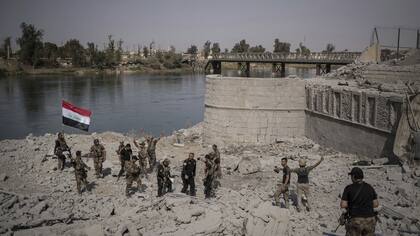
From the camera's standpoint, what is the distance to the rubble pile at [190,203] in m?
9.34

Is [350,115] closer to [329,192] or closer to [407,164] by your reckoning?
[407,164]

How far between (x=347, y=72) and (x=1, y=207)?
57.0 ft

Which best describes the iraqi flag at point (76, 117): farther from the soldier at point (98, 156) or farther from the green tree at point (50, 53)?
the green tree at point (50, 53)

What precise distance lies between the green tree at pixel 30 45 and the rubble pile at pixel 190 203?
3745 inches

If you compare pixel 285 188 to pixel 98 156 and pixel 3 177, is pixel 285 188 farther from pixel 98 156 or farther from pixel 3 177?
pixel 3 177

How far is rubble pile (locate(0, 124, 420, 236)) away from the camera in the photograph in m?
9.34

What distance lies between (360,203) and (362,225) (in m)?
0.40

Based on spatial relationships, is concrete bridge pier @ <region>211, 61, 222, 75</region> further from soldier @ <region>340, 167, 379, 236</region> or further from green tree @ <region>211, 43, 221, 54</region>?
green tree @ <region>211, 43, 221, 54</region>

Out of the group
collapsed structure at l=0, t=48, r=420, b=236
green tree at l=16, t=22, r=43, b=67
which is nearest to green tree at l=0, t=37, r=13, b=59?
green tree at l=16, t=22, r=43, b=67

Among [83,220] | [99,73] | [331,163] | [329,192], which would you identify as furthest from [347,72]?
[99,73]

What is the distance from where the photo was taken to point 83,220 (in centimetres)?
1046

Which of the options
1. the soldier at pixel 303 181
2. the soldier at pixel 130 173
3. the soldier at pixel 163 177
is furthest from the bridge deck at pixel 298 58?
the soldier at pixel 303 181

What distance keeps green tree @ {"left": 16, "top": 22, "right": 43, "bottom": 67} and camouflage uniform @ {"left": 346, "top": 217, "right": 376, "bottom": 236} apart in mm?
105750

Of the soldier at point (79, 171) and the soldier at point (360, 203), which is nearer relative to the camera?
the soldier at point (360, 203)
